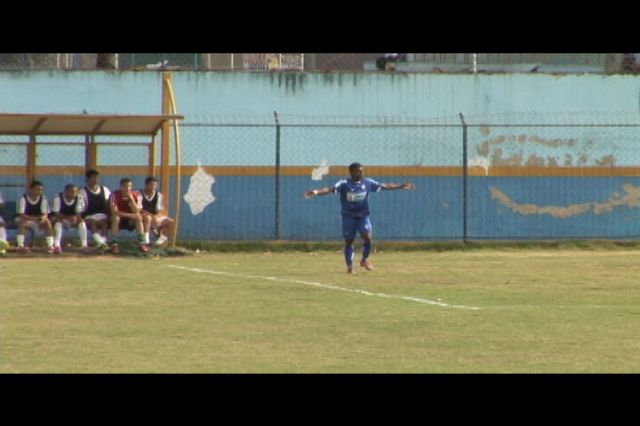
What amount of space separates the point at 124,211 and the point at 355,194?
5392 mm

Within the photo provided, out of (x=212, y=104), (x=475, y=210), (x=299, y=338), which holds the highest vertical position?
(x=212, y=104)

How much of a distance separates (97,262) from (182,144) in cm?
551

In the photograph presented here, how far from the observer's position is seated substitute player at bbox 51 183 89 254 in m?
24.8

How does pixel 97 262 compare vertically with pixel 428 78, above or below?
below

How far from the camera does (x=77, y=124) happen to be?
25.6 m

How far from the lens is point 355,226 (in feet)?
70.3

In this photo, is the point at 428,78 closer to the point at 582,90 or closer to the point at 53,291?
the point at 582,90

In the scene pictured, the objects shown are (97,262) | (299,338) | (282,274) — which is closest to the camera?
(299,338)

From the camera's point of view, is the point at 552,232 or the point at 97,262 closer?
the point at 97,262

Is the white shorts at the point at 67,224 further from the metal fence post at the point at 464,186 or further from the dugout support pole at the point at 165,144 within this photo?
the metal fence post at the point at 464,186

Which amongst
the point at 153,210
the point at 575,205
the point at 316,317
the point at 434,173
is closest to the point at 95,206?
the point at 153,210

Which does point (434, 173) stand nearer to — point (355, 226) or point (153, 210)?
point (153, 210)

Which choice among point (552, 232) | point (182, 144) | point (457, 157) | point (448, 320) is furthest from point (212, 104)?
point (448, 320)

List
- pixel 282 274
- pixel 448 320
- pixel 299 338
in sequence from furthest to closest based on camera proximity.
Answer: pixel 282 274 < pixel 448 320 < pixel 299 338
